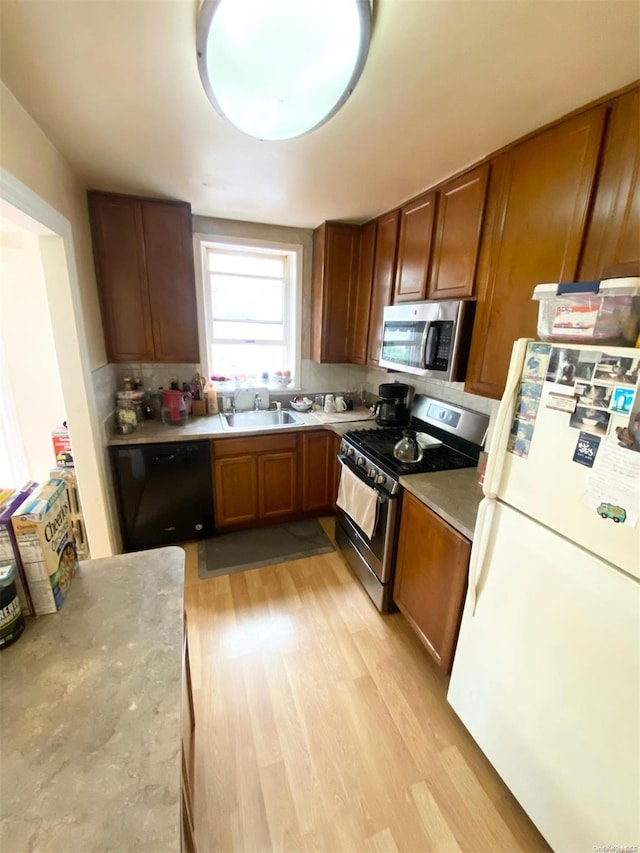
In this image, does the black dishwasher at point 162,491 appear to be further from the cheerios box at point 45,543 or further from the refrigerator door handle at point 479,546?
the refrigerator door handle at point 479,546

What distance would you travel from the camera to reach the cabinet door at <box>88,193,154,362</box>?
2.17 meters

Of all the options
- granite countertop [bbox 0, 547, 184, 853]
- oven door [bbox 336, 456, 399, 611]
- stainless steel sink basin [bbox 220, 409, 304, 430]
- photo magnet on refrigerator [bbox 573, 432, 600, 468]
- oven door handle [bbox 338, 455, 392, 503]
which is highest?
photo magnet on refrigerator [bbox 573, 432, 600, 468]

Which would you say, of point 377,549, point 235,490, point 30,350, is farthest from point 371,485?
point 30,350

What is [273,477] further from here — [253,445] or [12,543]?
[12,543]

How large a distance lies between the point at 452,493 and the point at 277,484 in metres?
1.49

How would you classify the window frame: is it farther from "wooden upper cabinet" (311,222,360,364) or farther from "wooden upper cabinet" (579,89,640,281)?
"wooden upper cabinet" (579,89,640,281)

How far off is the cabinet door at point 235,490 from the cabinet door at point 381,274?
4.20 ft

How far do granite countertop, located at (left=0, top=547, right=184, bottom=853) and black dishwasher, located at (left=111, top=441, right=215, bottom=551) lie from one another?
1.34 meters

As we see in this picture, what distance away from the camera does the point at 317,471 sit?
9.25 ft

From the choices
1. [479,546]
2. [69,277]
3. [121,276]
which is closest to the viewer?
[479,546]

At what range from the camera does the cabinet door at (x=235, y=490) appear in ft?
8.39

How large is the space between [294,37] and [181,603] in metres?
1.61

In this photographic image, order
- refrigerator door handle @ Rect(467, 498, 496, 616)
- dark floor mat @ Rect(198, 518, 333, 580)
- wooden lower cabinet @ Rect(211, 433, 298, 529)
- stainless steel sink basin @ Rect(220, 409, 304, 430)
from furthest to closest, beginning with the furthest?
stainless steel sink basin @ Rect(220, 409, 304, 430) < wooden lower cabinet @ Rect(211, 433, 298, 529) < dark floor mat @ Rect(198, 518, 333, 580) < refrigerator door handle @ Rect(467, 498, 496, 616)

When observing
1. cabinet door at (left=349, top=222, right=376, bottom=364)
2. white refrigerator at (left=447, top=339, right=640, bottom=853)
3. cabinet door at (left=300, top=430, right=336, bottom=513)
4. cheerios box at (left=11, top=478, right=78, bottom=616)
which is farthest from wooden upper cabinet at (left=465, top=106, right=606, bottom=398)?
cheerios box at (left=11, top=478, right=78, bottom=616)
